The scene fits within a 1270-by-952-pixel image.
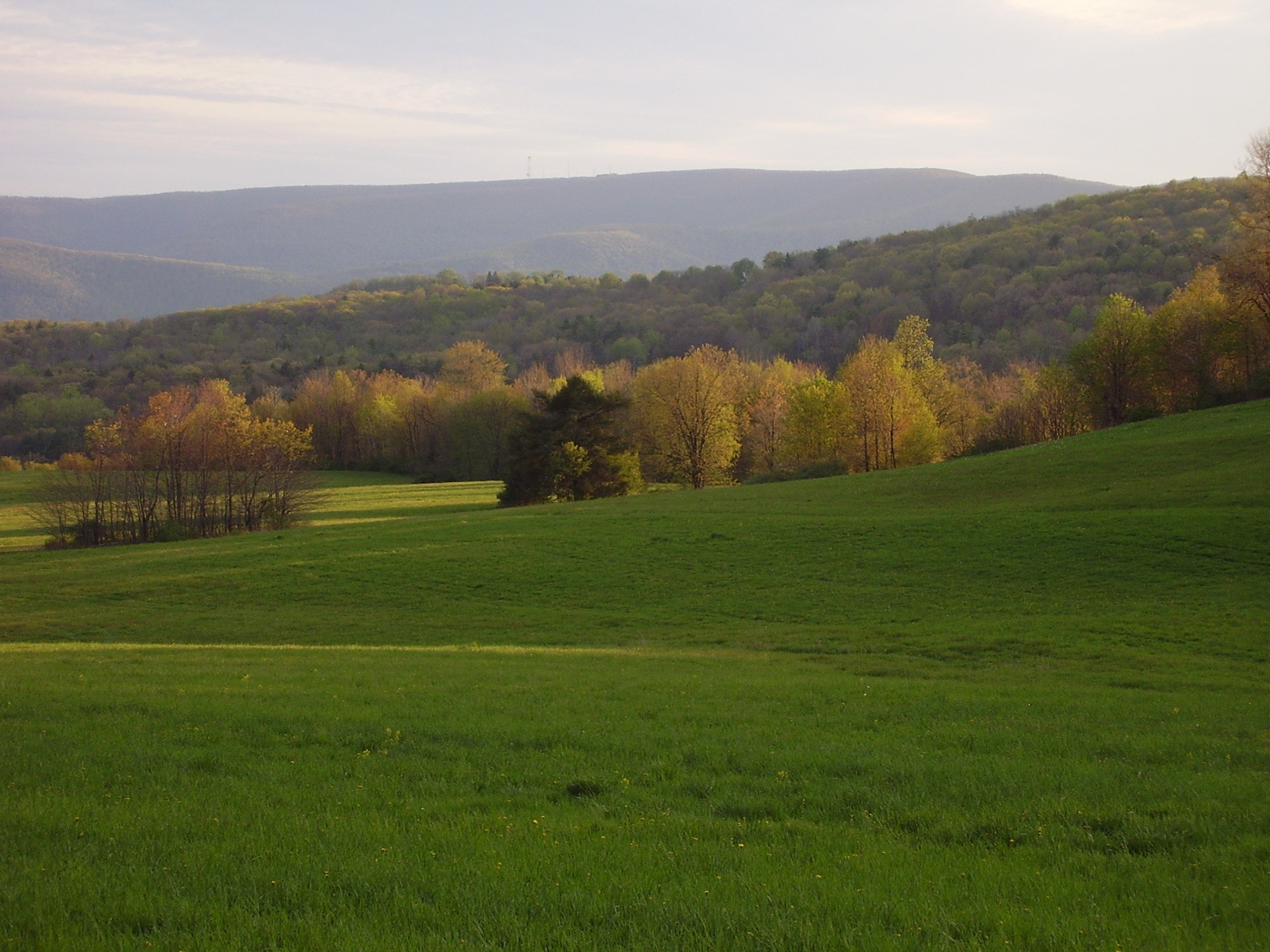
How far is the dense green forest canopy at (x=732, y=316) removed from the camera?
112 meters

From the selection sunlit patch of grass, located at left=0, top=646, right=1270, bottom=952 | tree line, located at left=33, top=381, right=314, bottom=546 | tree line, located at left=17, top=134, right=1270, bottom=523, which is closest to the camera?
sunlit patch of grass, located at left=0, top=646, right=1270, bottom=952

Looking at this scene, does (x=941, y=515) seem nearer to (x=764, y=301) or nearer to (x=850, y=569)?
(x=850, y=569)

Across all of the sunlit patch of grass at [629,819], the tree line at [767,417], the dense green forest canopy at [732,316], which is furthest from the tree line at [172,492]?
the dense green forest canopy at [732,316]

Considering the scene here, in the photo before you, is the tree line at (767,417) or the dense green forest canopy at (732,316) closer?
the tree line at (767,417)

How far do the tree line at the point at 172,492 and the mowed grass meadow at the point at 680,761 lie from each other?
24.0 metres

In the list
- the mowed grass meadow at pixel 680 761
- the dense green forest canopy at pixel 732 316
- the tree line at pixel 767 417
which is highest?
the dense green forest canopy at pixel 732 316

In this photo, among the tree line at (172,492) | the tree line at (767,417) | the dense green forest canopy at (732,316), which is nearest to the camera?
the tree line at (172,492)

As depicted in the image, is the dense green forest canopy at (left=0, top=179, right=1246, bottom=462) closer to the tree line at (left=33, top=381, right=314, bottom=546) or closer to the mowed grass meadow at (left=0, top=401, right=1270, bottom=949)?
the tree line at (left=33, top=381, right=314, bottom=546)

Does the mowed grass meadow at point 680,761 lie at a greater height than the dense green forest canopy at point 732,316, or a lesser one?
lesser

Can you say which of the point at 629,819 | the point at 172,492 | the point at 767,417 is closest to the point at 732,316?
the point at 767,417

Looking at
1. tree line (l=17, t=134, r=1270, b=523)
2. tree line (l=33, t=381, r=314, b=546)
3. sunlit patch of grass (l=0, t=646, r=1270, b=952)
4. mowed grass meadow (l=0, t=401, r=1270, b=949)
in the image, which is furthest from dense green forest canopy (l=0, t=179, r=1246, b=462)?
sunlit patch of grass (l=0, t=646, r=1270, b=952)

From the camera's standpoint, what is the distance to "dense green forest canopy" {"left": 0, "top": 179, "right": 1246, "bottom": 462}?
112 metres

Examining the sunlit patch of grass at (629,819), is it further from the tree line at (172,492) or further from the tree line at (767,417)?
the tree line at (767,417)

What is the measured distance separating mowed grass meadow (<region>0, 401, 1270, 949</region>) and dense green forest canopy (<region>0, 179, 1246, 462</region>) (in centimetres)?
8414
